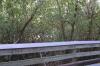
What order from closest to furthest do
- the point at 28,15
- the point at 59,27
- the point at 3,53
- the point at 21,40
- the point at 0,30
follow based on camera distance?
1. the point at 3,53
2. the point at 0,30
3. the point at 21,40
4. the point at 28,15
5. the point at 59,27

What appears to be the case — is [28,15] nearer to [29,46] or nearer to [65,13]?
[65,13]

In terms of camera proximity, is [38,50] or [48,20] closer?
[38,50]

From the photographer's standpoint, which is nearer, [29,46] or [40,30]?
[29,46]

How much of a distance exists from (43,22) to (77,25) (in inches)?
84.3

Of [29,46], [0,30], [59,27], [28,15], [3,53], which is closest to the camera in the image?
[3,53]

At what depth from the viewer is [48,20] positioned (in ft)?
Result: 36.9

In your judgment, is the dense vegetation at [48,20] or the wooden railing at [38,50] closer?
the wooden railing at [38,50]

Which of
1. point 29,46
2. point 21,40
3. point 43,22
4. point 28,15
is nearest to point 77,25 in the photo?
point 43,22

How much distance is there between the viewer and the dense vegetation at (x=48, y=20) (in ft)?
31.8

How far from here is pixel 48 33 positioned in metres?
10.7

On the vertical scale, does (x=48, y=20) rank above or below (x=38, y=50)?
above

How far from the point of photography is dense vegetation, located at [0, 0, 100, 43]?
9680 mm

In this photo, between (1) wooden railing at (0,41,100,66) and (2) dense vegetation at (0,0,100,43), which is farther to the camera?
(2) dense vegetation at (0,0,100,43)

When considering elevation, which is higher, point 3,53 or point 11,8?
point 11,8
